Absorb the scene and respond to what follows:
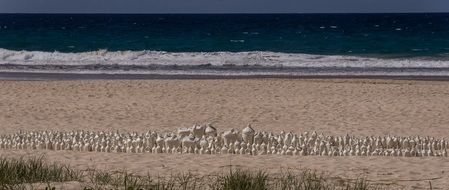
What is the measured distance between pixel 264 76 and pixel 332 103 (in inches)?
386

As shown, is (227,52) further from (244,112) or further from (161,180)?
(161,180)

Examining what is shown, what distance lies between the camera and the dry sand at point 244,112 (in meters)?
11.6

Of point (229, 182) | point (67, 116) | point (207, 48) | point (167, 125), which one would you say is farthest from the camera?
point (207, 48)

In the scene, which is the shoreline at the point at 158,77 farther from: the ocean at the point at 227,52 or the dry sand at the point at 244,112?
the dry sand at the point at 244,112

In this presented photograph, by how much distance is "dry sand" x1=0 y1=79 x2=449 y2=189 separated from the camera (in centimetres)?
1163

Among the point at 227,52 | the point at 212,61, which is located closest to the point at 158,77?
the point at 212,61

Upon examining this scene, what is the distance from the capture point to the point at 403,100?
2125cm

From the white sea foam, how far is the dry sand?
346 inches

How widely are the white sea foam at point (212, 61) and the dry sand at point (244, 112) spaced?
8.79 m

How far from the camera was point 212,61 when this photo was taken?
1556 inches

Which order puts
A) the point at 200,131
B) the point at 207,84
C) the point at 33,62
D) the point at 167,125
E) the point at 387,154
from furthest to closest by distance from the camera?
1. the point at 33,62
2. the point at 207,84
3. the point at 167,125
4. the point at 200,131
5. the point at 387,154

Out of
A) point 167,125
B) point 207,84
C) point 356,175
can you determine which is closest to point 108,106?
point 167,125

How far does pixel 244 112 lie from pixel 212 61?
67.2ft

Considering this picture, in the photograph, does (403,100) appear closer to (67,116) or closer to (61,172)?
(67,116)
